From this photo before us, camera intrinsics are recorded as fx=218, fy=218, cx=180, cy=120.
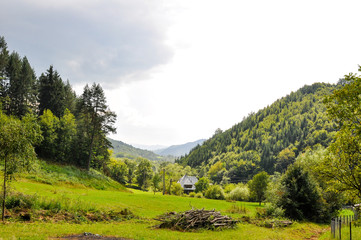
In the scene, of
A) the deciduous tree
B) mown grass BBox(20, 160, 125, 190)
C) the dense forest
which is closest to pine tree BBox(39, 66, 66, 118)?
the dense forest

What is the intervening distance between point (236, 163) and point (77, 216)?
582 ft

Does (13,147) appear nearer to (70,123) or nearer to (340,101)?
(340,101)

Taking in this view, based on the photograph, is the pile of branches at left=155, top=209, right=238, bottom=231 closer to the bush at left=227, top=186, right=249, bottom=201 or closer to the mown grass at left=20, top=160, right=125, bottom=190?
the mown grass at left=20, top=160, right=125, bottom=190

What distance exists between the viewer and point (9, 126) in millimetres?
15297

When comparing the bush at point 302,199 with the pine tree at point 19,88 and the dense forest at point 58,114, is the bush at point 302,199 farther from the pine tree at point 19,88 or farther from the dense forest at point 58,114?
the pine tree at point 19,88

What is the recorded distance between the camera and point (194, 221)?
21.0m

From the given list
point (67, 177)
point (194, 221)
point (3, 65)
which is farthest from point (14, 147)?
point (3, 65)

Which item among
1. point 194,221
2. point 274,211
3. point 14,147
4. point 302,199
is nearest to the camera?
point 14,147

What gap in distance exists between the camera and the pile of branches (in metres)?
20.5

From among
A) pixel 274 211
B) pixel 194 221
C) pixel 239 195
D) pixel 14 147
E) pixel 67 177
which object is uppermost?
pixel 14 147

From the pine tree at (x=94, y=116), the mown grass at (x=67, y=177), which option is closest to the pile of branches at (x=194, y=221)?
the mown grass at (x=67, y=177)

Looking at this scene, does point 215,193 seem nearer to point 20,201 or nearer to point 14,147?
point 20,201

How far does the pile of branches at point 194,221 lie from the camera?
20469 millimetres

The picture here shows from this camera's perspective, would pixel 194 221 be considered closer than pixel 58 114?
Yes
